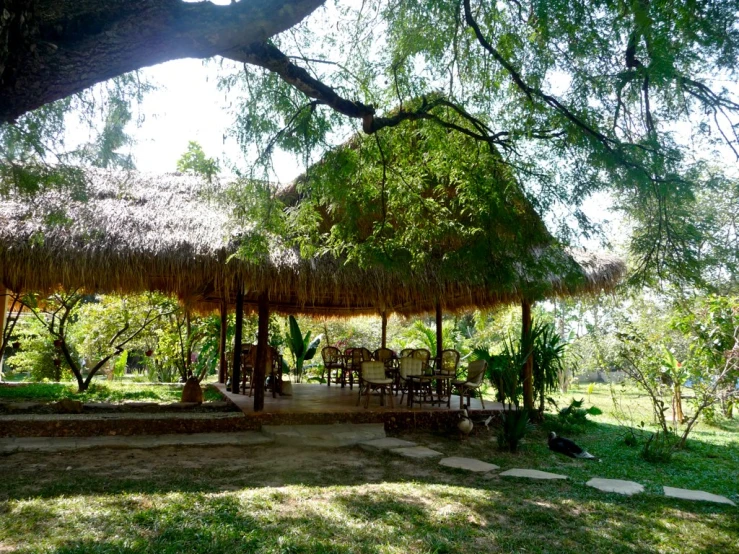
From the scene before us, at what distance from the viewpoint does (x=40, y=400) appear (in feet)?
24.5

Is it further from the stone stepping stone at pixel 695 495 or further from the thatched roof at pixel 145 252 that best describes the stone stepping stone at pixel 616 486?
the thatched roof at pixel 145 252

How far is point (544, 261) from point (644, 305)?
11447 mm

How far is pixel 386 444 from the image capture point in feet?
18.8

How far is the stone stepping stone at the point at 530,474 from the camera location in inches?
178

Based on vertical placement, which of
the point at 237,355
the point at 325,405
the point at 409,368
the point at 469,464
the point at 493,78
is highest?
the point at 493,78

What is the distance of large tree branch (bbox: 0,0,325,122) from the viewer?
229 centimetres

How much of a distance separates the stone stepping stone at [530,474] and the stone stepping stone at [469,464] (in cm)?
20

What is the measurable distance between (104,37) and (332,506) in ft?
9.93

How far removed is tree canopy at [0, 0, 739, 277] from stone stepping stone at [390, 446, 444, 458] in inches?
104

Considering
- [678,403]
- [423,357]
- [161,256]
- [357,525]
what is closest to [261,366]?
[161,256]

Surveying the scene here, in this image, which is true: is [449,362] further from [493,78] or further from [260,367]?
[493,78]

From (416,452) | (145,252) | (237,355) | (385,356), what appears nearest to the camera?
(416,452)

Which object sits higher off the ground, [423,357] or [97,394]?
[423,357]

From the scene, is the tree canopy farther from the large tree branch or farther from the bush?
the bush
